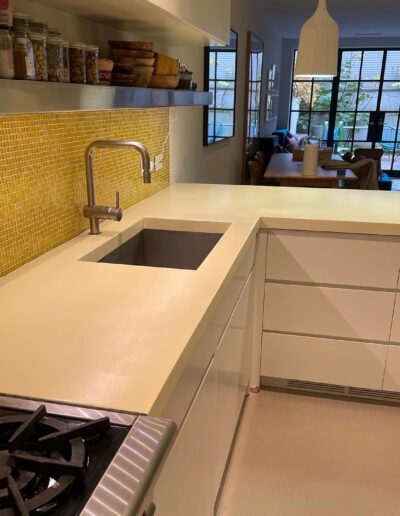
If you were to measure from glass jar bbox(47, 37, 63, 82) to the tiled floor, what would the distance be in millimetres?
1581

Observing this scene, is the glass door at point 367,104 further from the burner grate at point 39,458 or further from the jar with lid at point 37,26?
the burner grate at point 39,458

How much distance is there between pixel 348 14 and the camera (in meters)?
6.96

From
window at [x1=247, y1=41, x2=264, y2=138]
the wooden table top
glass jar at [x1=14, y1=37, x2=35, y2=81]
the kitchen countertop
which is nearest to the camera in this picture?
the kitchen countertop

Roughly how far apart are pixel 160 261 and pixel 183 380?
108 centimetres

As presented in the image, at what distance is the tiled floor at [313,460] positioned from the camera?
183 cm

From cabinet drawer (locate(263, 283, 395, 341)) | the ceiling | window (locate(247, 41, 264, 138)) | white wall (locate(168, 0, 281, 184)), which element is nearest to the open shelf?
cabinet drawer (locate(263, 283, 395, 341))

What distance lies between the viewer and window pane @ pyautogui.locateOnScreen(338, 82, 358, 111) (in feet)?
34.1

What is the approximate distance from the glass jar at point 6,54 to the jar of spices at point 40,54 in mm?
120

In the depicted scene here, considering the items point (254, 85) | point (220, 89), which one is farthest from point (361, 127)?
point (220, 89)

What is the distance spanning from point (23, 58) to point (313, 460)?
1.87 metres

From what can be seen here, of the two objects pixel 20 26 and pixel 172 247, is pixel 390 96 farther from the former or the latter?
pixel 20 26

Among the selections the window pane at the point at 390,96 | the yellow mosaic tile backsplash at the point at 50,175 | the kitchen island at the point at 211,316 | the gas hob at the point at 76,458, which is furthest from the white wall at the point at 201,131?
the window pane at the point at 390,96

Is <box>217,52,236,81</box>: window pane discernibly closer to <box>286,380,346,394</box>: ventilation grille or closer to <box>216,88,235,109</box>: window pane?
<box>216,88,235,109</box>: window pane

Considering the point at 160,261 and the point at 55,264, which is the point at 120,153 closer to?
the point at 160,261
